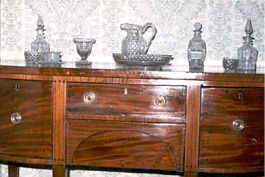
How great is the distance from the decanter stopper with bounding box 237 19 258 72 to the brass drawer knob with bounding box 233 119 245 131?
28 centimetres

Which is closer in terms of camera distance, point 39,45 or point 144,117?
point 144,117

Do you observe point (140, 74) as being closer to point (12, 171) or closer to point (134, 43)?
point (134, 43)

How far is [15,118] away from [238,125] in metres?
0.73

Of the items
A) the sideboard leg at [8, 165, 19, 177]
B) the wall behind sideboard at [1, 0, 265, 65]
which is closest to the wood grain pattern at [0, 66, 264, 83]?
the wall behind sideboard at [1, 0, 265, 65]

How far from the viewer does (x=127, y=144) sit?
4.22ft

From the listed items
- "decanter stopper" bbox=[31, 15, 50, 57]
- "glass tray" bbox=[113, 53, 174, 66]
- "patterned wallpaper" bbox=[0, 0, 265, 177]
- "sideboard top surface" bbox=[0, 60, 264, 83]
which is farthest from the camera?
"patterned wallpaper" bbox=[0, 0, 265, 177]

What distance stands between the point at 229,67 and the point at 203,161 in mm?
393

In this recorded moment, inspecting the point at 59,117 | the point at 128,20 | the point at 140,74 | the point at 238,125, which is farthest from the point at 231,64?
the point at 59,117

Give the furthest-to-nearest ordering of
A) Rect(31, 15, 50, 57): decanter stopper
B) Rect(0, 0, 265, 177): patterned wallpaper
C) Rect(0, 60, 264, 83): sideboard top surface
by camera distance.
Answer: Rect(0, 0, 265, 177): patterned wallpaper < Rect(31, 15, 50, 57): decanter stopper < Rect(0, 60, 264, 83): sideboard top surface

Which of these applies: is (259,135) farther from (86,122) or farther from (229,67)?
(86,122)

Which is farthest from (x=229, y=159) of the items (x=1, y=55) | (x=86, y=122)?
(x=1, y=55)

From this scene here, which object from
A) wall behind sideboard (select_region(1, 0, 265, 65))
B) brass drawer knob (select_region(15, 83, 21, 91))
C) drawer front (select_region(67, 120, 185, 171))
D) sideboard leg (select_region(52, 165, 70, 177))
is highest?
wall behind sideboard (select_region(1, 0, 265, 65))

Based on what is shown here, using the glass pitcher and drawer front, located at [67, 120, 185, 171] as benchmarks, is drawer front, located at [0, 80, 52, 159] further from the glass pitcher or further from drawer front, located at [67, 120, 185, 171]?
the glass pitcher

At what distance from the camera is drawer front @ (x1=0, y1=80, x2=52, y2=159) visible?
1.31 m
